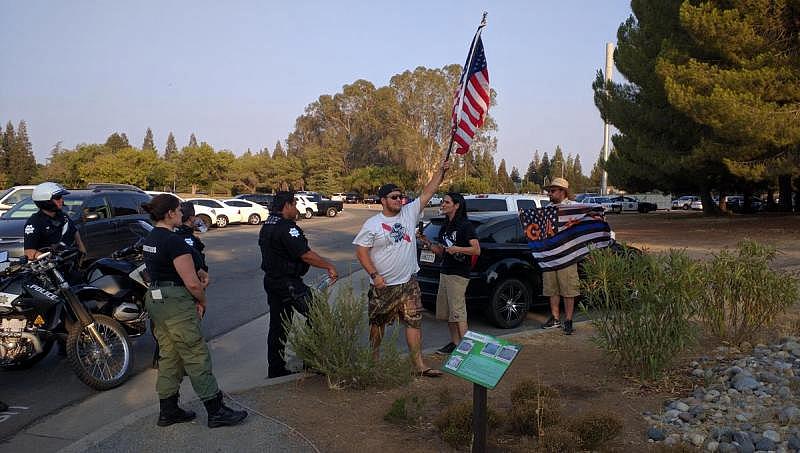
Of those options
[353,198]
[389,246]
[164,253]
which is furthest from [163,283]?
[353,198]

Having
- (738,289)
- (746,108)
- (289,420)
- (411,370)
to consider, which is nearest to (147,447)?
(289,420)

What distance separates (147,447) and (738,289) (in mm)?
5120

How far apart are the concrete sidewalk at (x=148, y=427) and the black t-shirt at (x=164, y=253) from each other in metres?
1.05

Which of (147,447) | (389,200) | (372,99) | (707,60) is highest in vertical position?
(372,99)

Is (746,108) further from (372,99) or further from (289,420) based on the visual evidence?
(372,99)

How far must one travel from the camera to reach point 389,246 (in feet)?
18.1

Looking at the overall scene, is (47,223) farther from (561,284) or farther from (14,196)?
(14,196)

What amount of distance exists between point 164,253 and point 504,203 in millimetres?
9914

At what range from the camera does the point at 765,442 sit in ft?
12.5

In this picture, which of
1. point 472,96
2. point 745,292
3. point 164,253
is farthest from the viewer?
point 472,96

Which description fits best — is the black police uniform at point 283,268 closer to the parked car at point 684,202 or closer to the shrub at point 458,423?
the shrub at point 458,423

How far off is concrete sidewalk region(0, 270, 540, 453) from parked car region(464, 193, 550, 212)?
300 inches

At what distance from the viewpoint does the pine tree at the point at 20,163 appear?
81.2 meters

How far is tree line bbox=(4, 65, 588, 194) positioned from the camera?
6312 centimetres
